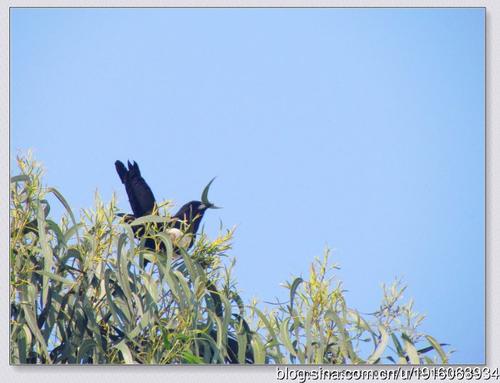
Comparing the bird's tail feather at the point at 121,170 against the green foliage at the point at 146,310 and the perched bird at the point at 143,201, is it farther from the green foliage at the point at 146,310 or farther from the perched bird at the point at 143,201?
the green foliage at the point at 146,310

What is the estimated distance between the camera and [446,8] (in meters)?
2.78

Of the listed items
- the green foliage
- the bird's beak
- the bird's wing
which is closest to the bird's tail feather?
the bird's wing

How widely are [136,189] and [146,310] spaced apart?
→ 2.60 feet

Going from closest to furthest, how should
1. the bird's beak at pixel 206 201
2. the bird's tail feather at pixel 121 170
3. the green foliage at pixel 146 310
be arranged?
the green foliage at pixel 146 310 → the bird's beak at pixel 206 201 → the bird's tail feather at pixel 121 170

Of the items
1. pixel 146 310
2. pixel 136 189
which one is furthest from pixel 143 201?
pixel 146 310

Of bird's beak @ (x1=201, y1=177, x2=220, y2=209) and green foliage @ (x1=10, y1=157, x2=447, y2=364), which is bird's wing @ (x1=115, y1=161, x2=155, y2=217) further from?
green foliage @ (x1=10, y1=157, x2=447, y2=364)

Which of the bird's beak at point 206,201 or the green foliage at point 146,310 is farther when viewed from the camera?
the bird's beak at point 206,201

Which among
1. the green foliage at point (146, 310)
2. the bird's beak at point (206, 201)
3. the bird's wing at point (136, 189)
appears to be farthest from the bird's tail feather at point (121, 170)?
the green foliage at point (146, 310)

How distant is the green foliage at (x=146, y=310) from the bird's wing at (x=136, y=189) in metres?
0.43

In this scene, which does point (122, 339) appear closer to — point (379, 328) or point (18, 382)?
point (18, 382)

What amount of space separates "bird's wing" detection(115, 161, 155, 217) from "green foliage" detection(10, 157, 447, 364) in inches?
17.0

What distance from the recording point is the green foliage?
7.30 ft

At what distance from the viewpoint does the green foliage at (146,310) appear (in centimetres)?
222

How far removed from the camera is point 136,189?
291 cm
